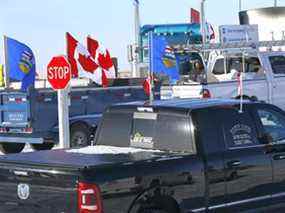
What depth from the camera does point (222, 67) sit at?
21.6 m

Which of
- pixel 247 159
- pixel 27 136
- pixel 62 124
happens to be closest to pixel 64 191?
pixel 247 159

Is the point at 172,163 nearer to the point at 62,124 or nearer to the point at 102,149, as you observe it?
the point at 102,149

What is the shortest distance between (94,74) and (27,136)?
209cm

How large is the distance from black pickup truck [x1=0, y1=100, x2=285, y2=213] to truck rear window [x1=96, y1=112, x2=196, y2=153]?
0.01 meters

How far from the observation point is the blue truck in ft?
49.9

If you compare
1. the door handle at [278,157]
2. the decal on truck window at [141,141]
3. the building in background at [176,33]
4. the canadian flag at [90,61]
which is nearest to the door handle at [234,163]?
the door handle at [278,157]

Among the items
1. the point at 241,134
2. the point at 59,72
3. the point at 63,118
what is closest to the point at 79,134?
the point at 63,118

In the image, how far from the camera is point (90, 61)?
15102 millimetres

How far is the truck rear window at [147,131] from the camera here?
7.05m

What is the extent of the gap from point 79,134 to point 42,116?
2.95 ft

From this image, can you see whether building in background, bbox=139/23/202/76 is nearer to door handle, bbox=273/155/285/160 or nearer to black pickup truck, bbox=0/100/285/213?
door handle, bbox=273/155/285/160

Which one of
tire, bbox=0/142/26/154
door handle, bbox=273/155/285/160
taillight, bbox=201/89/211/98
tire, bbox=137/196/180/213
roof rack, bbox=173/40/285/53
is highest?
roof rack, bbox=173/40/285/53

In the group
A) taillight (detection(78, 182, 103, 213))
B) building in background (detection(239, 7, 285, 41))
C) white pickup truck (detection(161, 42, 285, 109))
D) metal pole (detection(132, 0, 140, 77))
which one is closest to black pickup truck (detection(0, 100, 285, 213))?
taillight (detection(78, 182, 103, 213))

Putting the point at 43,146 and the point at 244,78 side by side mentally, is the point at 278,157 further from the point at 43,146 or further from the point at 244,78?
the point at 244,78
